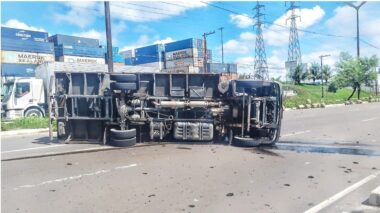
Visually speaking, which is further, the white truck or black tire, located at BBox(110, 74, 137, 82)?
the white truck

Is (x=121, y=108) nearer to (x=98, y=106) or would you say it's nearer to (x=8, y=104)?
(x=98, y=106)

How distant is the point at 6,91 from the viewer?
19922mm

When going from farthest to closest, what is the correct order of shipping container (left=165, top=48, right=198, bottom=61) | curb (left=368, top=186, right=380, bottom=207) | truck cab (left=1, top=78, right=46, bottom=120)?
shipping container (left=165, top=48, right=198, bottom=61) → truck cab (left=1, top=78, right=46, bottom=120) → curb (left=368, top=186, right=380, bottom=207)

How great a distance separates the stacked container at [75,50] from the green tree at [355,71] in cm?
3190

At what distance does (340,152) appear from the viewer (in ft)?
28.5

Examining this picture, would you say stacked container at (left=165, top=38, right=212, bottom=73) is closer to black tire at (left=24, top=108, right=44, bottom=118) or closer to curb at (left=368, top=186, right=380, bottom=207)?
black tire at (left=24, top=108, right=44, bottom=118)

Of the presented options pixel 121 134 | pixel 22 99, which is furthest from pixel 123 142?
pixel 22 99

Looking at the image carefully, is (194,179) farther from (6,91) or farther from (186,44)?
(186,44)

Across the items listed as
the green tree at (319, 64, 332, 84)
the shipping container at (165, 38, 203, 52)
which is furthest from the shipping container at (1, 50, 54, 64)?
the green tree at (319, 64, 332, 84)

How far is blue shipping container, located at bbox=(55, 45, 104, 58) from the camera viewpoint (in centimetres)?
4666

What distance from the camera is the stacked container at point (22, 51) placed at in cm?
3912

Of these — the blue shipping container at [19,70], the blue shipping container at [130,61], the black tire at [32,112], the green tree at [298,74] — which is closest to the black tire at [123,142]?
the black tire at [32,112]

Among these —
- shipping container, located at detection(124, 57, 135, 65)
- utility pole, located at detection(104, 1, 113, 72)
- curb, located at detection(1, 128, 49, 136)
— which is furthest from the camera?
shipping container, located at detection(124, 57, 135, 65)

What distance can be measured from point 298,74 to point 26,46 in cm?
4342
